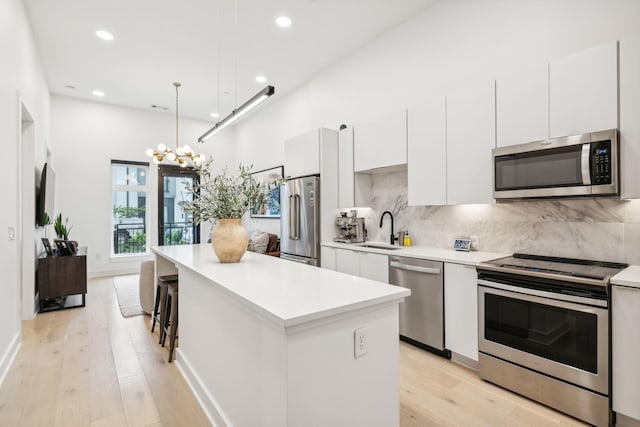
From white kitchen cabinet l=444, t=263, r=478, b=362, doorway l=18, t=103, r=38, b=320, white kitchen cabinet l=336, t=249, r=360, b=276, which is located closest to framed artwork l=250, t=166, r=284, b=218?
white kitchen cabinet l=336, t=249, r=360, b=276

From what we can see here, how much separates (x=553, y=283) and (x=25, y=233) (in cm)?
515

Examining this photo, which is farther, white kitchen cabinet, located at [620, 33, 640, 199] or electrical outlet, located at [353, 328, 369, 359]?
white kitchen cabinet, located at [620, 33, 640, 199]

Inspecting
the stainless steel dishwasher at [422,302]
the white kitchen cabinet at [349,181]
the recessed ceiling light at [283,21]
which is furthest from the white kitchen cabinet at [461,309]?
the recessed ceiling light at [283,21]

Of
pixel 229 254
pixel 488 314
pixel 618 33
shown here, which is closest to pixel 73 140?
pixel 229 254

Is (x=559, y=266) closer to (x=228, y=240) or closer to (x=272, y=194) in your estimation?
(x=228, y=240)

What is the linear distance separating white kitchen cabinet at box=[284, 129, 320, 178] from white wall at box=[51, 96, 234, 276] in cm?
388

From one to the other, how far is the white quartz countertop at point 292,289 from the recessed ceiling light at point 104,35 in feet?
11.1

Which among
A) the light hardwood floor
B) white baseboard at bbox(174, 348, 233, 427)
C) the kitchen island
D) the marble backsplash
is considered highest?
the marble backsplash

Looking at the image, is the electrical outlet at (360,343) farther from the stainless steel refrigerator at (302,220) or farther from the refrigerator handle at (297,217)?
the refrigerator handle at (297,217)

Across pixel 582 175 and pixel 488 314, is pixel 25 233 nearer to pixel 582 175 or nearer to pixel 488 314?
pixel 488 314

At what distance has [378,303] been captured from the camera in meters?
1.47

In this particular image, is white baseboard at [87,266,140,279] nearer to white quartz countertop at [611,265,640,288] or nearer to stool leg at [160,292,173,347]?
→ stool leg at [160,292,173,347]

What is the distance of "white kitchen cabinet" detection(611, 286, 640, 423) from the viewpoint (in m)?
1.80

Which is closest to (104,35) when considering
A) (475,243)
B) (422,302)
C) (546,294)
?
(422,302)
